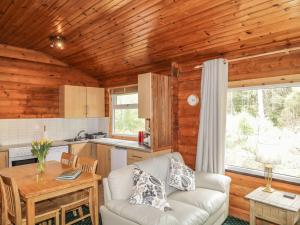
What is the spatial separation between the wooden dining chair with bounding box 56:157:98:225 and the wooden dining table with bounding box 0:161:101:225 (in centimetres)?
9

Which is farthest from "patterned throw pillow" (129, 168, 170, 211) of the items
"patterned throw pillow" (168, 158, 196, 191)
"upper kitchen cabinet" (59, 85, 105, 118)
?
"upper kitchen cabinet" (59, 85, 105, 118)

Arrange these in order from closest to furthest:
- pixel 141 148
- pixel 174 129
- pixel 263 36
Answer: pixel 263 36 < pixel 141 148 < pixel 174 129

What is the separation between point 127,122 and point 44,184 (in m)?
2.84

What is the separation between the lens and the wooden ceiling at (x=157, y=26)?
238 centimetres

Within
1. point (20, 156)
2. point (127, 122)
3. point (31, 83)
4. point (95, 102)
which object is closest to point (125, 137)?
point (127, 122)

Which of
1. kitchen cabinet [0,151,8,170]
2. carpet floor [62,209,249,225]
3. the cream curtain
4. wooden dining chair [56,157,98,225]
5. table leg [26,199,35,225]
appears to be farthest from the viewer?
kitchen cabinet [0,151,8,170]

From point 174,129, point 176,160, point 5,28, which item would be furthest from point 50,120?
point 176,160

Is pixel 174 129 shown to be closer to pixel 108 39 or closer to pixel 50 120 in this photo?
pixel 108 39

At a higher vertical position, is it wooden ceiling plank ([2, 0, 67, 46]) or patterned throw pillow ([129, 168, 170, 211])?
wooden ceiling plank ([2, 0, 67, 46])

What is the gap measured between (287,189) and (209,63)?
6.48ft

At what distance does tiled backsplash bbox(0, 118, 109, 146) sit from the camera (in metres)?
4.21

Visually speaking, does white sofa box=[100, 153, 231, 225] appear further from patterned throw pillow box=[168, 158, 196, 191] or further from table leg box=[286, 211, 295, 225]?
table leg box=[286, 211, 295, 225]

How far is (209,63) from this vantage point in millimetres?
3305

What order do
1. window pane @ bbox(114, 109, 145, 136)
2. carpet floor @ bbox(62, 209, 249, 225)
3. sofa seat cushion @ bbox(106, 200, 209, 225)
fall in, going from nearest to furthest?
sofa seat cushion @ bbox(106, 200, 209, 225) < carpet floor @ bbox(62, 209, 249, 225) < window pane @ bbox(114, 109, 145, 136)
